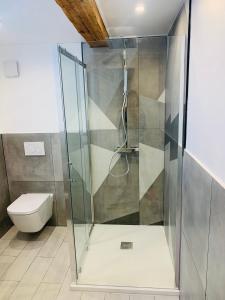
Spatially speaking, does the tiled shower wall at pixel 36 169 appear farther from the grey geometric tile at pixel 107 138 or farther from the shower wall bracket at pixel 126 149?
the shower wall bracket at pixel 126 149

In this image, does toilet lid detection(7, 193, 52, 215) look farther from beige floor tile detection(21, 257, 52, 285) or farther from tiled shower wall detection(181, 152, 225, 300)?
tiled shower wall detection(181, 152, 225, 300)

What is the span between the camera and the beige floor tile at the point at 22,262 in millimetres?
2115

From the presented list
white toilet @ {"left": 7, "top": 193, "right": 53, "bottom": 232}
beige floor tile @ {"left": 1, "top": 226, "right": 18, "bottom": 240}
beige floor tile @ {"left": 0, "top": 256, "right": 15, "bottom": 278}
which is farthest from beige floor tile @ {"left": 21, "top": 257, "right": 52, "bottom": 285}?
beige floor tile @ {"left": 1, "top": 226, "right": 18, "bottom": 240}

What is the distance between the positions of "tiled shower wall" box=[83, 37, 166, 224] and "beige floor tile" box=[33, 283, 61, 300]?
101cm

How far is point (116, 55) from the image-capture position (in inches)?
95.7

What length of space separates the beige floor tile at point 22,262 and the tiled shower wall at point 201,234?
59.3 inches

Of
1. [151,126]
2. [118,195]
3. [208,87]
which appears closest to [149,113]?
[151,126]

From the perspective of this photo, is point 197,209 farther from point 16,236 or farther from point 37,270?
point 16,236

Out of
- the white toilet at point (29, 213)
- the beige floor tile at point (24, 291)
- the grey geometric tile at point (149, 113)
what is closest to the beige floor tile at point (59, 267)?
the beige floor tile at point (24, 291)

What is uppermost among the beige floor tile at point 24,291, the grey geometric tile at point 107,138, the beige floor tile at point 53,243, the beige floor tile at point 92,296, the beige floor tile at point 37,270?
the grey geometric tile at point 107,138

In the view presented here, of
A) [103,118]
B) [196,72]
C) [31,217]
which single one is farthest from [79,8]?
[31,217]

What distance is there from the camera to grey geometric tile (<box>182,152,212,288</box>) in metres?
1.17

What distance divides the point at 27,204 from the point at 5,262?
0.61 meters

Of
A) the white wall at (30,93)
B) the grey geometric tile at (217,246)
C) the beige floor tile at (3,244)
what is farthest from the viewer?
the white wall at (30,93)
